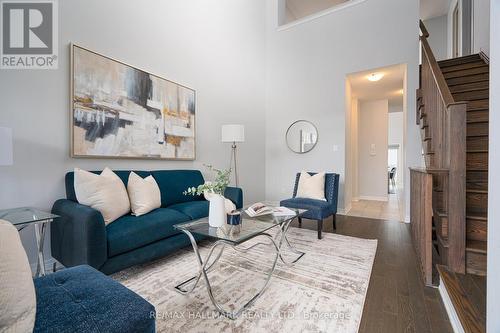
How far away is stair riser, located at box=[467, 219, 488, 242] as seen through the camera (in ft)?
5.79

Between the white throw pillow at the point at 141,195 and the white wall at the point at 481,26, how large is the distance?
16.4ft

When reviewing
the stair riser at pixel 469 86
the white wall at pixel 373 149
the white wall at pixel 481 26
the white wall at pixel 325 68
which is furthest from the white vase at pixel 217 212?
the white wall at pixel 373 149

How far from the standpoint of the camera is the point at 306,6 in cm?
595

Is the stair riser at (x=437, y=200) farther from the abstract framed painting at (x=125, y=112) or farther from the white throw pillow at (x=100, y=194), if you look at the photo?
the abstract framed painting at (x=125, y=112)

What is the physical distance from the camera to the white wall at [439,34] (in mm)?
5973

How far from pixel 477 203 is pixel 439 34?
6.23m

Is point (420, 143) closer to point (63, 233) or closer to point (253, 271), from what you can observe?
point (253, 271)

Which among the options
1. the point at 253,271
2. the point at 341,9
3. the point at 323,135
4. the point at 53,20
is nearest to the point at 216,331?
the point at 253,271

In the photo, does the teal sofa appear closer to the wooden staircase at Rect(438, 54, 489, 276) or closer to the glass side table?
the glass side table

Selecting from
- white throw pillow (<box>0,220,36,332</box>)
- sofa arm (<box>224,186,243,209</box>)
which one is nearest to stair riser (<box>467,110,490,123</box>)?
sofa arm (<box>224,186,243,209</box>)

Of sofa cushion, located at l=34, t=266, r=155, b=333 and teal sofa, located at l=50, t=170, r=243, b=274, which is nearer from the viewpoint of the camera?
sofa cushion, located at l=34, t=266, r=155, b=333

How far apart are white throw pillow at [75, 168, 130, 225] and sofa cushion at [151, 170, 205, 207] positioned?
27.3 inches

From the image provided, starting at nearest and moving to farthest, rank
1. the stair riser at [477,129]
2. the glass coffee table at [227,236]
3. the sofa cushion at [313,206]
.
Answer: the glass coffee table at [227,236] < the stair riser at [477,129] < the sofa cushion at [313,206]

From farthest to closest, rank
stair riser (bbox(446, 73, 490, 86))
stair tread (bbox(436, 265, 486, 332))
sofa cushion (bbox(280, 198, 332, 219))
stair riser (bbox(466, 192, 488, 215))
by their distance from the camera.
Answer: stair riser (bbox(446, 73, 490, 86)) → sofa cushion (bbox(280, 198, 332, 219)) → stair riser (bbox(466, 192, 488, 215)) → stair tread (bbox(436, 265, 486, 332))
